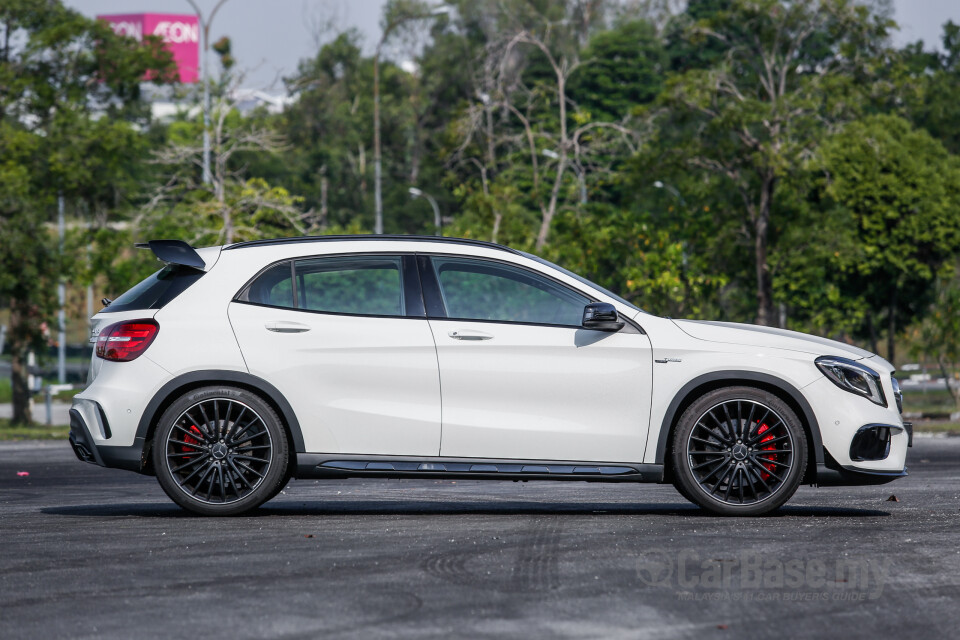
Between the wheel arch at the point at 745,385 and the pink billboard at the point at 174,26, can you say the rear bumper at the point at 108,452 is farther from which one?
the pink billboard at the point at 174,26

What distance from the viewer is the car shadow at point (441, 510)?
8562 millimetres

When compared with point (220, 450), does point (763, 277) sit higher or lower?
higher

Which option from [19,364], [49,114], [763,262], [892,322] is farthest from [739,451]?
[892,322]

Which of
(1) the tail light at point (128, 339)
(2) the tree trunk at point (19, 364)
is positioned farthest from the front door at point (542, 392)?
(2) the tree trunk at point (19, 364)

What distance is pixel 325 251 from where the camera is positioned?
27.8 ft

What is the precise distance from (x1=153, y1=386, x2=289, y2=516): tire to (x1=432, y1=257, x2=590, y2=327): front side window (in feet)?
4.38

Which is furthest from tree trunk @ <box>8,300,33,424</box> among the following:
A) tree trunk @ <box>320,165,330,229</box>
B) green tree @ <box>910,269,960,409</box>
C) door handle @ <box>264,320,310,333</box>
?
tree trunk @ <box>320,165,330,229</box>

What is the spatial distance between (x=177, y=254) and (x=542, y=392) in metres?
2.44

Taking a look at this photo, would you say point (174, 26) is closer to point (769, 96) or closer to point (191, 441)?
point (769, 96)

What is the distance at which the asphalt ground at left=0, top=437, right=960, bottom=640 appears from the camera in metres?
5.16

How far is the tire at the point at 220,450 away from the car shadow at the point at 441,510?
23 centimetres

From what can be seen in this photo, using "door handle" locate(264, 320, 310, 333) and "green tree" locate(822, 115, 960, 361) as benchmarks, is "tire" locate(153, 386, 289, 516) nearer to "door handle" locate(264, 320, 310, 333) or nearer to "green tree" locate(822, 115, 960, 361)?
"door handle" locate(264, 320, 310, 333)

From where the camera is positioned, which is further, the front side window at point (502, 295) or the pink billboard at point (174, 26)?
the pink billboard at point (174, 26)

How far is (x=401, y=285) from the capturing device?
8328 millimetres
